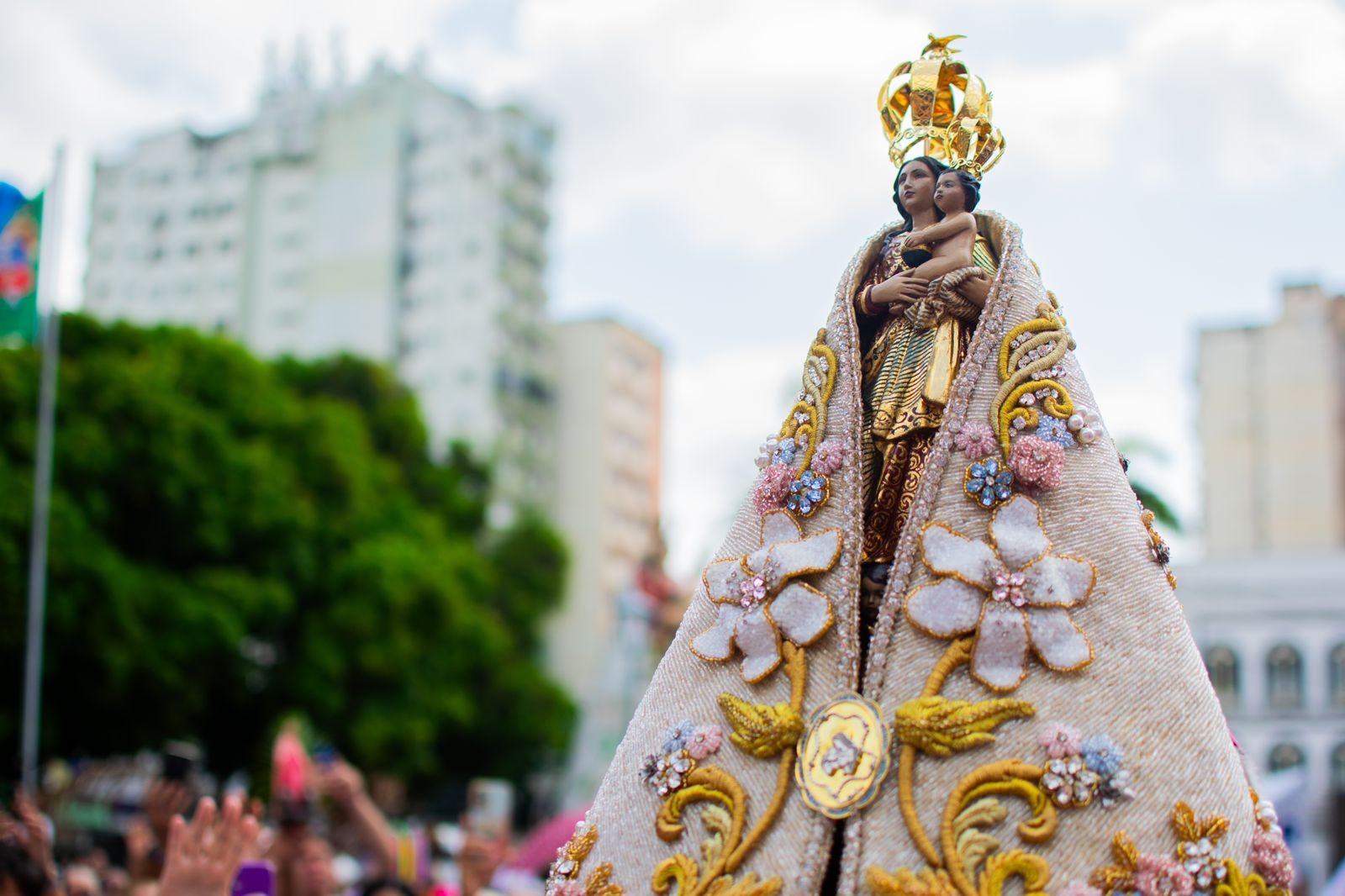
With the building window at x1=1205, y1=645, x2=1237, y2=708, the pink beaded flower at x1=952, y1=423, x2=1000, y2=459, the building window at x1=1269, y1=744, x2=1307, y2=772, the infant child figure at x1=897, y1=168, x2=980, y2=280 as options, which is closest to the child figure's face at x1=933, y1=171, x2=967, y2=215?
the infant child figure at x1=897, y1=168, x2=980, y2=280

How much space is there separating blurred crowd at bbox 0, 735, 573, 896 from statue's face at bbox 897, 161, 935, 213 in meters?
2.93

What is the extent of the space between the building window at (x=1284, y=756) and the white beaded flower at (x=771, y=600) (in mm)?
34008

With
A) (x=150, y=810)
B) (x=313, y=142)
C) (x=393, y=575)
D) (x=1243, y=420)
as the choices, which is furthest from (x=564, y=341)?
(x=150, y=810)

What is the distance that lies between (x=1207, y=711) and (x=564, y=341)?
55.1 m

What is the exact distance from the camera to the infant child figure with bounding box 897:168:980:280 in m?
4.59

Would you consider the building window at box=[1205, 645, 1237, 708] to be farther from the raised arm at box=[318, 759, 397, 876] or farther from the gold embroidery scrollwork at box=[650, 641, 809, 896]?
the gold embroidery scrollwork at box=[650, 641, 809, 896]

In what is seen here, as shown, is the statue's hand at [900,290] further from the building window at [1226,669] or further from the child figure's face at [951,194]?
the building window at [1226,669]

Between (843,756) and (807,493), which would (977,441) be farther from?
(843,756)

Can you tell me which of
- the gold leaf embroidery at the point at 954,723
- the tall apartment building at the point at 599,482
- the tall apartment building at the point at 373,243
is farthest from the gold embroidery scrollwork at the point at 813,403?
the tall apartment building at the point at 599,482

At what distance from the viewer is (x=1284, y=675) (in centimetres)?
3525

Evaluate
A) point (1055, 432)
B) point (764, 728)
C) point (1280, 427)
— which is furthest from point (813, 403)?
point (1280, 427)

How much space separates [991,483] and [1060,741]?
0.75m

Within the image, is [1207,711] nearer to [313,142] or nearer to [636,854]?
[636,854]

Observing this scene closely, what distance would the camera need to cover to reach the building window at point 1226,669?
35094 mm
